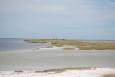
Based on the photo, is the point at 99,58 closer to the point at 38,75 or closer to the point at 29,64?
the point at 29,64

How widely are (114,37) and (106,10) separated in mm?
745

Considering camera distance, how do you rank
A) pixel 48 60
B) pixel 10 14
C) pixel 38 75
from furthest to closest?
pixel 48 60
pixel 10 14
pixel 38 75

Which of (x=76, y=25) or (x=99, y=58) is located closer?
(x=76, y=25)

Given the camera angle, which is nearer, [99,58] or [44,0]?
[44,0]

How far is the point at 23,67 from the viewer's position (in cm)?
698

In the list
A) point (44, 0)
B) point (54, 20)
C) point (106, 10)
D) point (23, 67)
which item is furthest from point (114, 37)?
point (23, 67)

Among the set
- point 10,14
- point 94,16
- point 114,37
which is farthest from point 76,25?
point 10,14

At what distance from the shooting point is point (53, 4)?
655 centimetres

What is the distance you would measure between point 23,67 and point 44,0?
1.86 m

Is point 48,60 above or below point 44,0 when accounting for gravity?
below

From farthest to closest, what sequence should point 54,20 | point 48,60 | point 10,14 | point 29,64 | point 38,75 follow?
1. point 48,60
2. point 29,64
3. point 54,20
4. point 10,14
5. point 38,75

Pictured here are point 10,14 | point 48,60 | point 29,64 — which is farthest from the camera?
point 48,60

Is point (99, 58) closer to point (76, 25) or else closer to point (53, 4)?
point (76, 25)

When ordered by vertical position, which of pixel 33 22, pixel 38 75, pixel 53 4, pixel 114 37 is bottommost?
pixel 38 75
